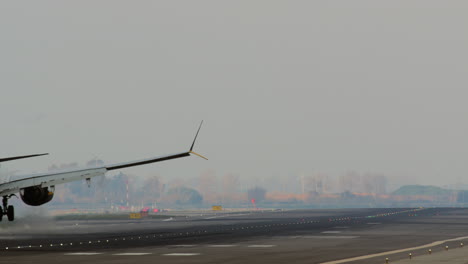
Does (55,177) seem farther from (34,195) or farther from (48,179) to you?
(34,195)

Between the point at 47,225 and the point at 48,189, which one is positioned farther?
the point at 47,225

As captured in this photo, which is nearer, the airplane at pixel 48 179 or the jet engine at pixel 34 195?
the airplane at pixel 48 179

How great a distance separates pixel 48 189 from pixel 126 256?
6147 mm

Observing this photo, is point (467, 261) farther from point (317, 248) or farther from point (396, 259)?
point (317, 248)

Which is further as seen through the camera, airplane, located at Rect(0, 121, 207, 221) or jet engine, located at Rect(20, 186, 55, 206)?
jet engine, located at Rect(20, 186, 55, 206)

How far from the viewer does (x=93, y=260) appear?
150 feet

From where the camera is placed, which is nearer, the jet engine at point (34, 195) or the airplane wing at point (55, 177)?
the airplane wing at point (55, 177)

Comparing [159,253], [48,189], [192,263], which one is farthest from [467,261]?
[48,189]

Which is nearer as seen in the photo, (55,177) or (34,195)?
(55,177)

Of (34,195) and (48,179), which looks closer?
(48,179)

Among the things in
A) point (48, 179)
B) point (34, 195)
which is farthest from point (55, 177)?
point (34, 195)

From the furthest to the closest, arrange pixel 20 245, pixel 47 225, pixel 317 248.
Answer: pixel 47 225 < pixel 20 245 < pixel 317 248

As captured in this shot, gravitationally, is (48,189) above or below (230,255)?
above

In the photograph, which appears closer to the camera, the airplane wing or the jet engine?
the airplane wing
